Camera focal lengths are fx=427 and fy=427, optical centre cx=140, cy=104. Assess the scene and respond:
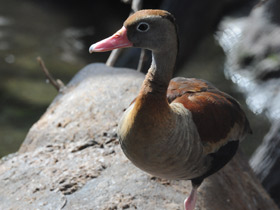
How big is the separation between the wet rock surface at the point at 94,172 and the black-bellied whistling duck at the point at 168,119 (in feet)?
1.02

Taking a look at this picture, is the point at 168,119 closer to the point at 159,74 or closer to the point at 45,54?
the point at 159,74

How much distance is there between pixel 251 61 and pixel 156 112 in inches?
154

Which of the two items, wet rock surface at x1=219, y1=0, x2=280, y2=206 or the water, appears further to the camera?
the water

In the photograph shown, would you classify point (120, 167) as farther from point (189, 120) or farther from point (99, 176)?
point (189, 120)

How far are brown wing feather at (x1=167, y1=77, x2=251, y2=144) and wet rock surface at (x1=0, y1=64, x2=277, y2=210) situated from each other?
0.49 metres

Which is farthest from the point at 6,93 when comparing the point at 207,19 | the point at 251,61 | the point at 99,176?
the point at 99,176

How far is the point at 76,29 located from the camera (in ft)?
25.4

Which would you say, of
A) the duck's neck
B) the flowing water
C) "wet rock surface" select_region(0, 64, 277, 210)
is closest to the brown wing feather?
the duck's neck

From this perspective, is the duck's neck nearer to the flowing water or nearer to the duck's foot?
the duck's foot

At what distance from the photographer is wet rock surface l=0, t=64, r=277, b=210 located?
2.44 meters

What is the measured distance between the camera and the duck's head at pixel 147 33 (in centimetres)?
192

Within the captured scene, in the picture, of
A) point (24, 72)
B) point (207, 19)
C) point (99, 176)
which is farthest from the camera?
point (24, 72)

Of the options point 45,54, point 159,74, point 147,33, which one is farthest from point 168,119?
point 45,54

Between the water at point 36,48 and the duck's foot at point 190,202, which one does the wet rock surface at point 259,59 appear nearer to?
the water at point 36,48
